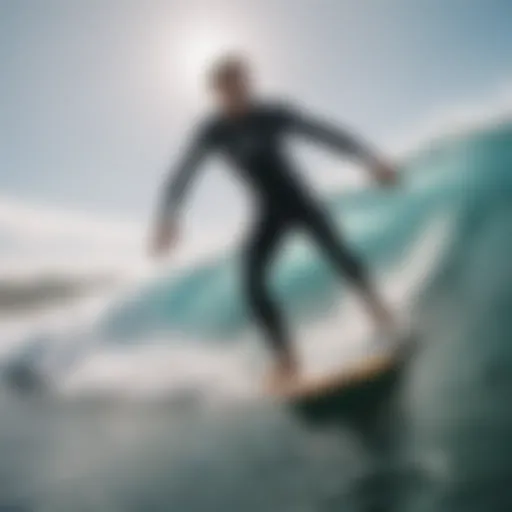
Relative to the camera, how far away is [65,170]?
1881 millimetres

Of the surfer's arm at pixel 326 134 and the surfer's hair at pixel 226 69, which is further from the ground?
the surfer's hair at pixel 226 69

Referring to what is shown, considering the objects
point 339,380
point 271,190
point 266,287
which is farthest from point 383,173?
point 339,380

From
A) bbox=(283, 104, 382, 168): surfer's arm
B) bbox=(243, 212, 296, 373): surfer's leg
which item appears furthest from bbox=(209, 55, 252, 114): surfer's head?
bbox=(243, 212, 296, 373): surfer's leg

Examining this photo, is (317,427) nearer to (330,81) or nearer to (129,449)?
(129,449)

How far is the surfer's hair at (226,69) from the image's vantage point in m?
1.76

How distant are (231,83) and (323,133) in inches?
9.3

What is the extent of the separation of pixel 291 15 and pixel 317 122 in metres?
0.30

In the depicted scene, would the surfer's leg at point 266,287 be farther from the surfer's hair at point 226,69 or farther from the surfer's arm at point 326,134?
the surfer's hair at point 226,69

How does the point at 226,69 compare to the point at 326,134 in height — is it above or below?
above

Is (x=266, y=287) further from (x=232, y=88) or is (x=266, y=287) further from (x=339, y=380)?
(x=232, y=88)

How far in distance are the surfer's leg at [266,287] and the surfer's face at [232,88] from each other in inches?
10.0

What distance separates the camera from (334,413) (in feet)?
5.62

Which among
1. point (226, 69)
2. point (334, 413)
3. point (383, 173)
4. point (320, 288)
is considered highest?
point (226, 69)

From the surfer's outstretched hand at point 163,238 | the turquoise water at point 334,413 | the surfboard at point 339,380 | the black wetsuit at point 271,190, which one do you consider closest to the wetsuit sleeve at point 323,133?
the black wetsuit at point 271,190
